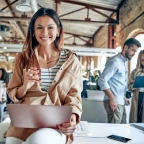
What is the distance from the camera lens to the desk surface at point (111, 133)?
1.13m

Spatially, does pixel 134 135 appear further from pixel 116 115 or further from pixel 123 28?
pixel 123 28

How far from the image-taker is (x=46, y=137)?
2.70 feet

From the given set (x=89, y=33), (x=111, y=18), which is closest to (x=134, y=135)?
(x=111, y=18)

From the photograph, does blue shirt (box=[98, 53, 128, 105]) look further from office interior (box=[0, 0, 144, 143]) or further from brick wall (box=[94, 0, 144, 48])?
brick wall (box=[94, 0, 144, 48])

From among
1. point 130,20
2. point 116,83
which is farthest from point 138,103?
point 130,20

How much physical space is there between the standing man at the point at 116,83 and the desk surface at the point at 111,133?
789mm

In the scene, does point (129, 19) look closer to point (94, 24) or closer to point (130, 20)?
point (130, 20)

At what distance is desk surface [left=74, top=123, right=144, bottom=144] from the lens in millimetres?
1129

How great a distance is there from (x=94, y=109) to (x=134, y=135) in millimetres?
2011

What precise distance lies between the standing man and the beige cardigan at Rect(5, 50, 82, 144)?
120 centimetres

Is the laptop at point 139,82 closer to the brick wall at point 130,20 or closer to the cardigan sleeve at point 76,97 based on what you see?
the cardigan sleeve at point 76,97

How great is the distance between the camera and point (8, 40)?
1315 centimetres

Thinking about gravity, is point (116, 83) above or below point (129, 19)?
below

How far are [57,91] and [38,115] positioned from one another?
6.9 inches
